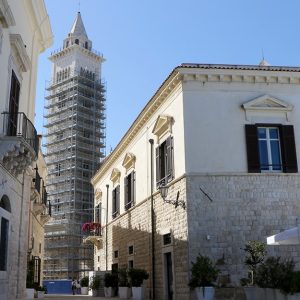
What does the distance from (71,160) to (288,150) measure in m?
51.3

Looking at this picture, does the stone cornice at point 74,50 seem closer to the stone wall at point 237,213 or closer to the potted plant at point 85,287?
the potted plant at point 85,287

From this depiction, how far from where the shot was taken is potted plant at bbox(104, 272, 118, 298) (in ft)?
80.9

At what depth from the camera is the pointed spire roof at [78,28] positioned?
→ 7742 cm

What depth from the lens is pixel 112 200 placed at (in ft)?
96.6

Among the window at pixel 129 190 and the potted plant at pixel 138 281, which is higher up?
the window at pixel 129 190

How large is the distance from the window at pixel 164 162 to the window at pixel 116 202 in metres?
8.39

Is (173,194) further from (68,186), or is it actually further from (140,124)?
(68,186)

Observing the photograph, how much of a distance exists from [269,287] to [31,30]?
37.1 ft

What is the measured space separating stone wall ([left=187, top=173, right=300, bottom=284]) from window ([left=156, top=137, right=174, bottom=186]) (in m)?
2.00

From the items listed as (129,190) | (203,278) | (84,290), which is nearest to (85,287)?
(84,290)

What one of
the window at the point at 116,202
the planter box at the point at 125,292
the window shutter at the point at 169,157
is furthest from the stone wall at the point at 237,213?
the window at the point at 116,202

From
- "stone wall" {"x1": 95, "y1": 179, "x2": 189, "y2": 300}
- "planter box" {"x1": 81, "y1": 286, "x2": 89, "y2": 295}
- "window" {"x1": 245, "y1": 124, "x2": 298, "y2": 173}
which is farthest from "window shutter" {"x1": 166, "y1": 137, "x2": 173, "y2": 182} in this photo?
"planter box" {"x1": 81, "y1": 286, "x2": 89, "y2": 295}

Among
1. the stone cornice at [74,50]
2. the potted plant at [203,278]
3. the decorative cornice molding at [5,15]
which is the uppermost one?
Result: the stone cornice at [74,50]

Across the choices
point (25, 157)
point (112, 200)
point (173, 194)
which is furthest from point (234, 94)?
point (112, 200)
